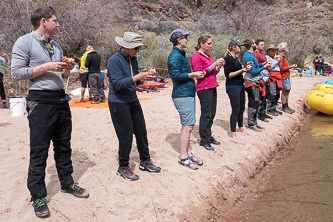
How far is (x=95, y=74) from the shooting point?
27.3 feet

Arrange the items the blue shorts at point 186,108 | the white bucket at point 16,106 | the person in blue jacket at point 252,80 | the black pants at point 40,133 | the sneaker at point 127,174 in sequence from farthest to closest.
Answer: the white bucket at point 16,106
the person in blue jacket at point 252,80
the blue shorts at point 186,108
the sneaker at point 127,174
the black pants at point 40,133

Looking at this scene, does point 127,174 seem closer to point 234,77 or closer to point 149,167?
point 149,167

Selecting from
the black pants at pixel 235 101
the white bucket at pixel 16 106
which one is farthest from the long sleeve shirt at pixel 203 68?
the white bucket at pixel 16 106

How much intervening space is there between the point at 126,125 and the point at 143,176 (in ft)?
2.37

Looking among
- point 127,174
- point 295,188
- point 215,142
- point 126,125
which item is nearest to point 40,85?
point 126,125

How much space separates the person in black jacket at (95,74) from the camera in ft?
26.7

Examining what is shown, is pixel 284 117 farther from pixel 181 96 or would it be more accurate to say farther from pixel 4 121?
pixel 4 121

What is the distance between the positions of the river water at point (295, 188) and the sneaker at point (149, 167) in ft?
3.46

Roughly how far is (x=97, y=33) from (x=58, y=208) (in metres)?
12.1

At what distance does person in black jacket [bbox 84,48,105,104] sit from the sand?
6.86ft

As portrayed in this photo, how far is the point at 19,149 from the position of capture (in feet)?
15.2

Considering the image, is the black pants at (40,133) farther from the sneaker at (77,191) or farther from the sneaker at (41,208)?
the sneaker at (77,191)

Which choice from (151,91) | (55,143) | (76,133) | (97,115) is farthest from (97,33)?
(55,143)

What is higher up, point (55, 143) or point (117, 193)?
point (55, 143)
